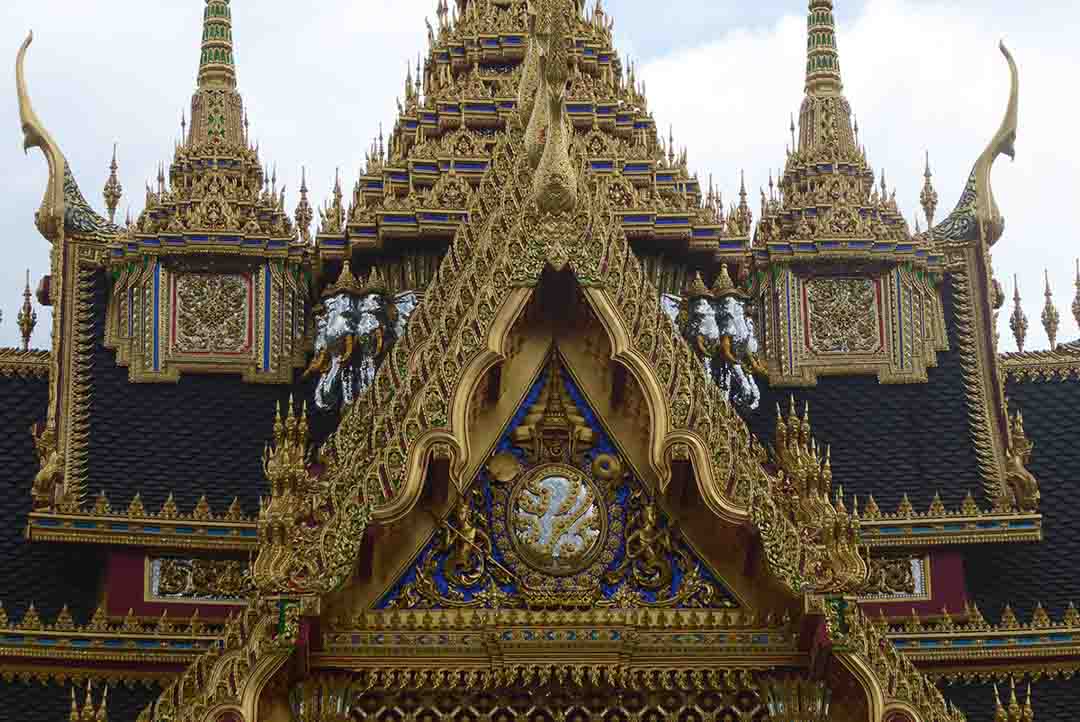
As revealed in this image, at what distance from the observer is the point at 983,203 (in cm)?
2808

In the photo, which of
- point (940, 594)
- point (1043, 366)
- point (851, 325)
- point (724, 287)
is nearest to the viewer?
point (940, 594)

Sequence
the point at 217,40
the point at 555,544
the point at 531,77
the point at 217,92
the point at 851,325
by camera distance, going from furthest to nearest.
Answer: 1. the point at 217,40
2. the point at 217,92
3. the point at 851,325
4. the point at 531,77
5. the point at 555,544

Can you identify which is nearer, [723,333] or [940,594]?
[940,594]

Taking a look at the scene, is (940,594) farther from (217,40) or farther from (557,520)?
(217,40)

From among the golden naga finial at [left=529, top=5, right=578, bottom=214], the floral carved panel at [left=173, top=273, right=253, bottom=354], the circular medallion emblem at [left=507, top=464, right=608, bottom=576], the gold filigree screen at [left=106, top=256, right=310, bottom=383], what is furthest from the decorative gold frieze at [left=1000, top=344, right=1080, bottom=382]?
the floral carved panel at [left=173, top=273, right=253, bottom=354]

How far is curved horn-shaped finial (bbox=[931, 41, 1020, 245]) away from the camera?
2800 cm

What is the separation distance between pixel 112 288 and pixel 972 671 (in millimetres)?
9196

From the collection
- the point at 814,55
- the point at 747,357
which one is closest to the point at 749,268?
the point at 747,357

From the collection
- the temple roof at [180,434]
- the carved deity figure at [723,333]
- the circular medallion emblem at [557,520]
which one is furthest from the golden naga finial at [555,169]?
the temple roof at [180,434]

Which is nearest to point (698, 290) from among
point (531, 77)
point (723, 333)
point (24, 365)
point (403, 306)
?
point (723, 333)

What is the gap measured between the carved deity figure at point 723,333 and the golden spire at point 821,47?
179 inches

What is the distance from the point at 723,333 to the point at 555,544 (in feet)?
17.1

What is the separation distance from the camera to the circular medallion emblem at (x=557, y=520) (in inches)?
869

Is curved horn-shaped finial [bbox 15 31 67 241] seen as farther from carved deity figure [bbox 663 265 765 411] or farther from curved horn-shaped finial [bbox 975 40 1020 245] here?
curved horn-shaped finial [bbox 975 40 1020 245]
